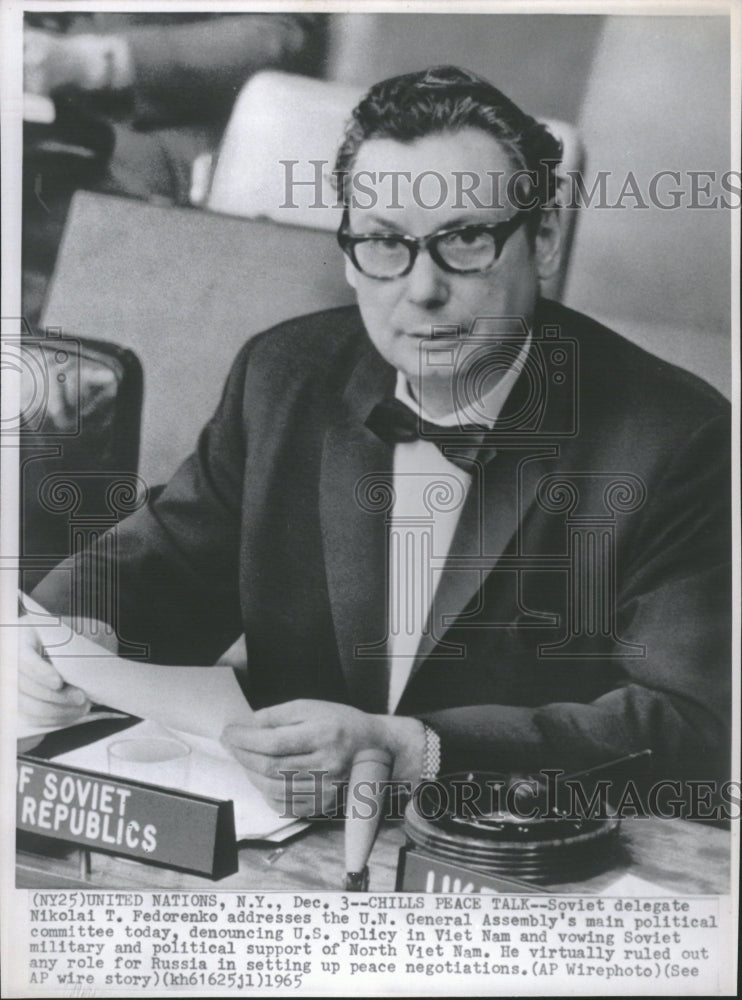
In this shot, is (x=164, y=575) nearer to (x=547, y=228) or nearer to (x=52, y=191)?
(x=52, y=191)

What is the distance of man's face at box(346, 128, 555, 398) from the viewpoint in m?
2.13

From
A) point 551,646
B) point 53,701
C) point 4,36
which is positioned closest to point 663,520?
point 551,646

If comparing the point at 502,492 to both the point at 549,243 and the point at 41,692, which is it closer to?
the point at 549,243

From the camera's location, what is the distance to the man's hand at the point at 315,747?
2135mm

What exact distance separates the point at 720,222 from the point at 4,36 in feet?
5.51

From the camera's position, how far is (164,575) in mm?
2191

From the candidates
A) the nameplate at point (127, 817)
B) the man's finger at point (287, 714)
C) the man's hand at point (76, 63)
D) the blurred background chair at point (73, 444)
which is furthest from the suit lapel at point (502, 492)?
the man's hand at point (76, 63)

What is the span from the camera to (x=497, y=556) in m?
2.15

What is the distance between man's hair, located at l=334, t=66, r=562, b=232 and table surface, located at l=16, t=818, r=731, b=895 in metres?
1.37

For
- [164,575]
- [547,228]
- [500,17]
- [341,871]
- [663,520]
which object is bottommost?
[341,871]

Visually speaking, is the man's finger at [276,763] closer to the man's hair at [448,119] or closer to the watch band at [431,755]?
the watch band at [431,755]

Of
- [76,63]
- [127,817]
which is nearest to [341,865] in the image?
[127,817]

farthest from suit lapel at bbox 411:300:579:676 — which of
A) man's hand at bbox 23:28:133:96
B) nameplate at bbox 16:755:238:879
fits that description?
man's hand at bbox 23:28:133:96

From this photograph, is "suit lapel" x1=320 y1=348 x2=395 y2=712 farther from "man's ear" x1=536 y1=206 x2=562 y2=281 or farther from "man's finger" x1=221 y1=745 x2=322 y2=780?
"man's ear" x1=536 y1=206 x2=562 y2=281
